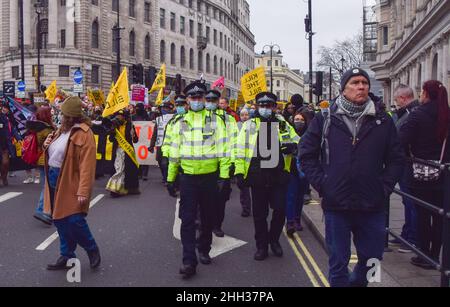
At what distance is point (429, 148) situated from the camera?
215 inches

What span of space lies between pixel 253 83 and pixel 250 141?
14.4ft

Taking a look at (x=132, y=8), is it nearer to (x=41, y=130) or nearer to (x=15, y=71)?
(x=15, y=71)

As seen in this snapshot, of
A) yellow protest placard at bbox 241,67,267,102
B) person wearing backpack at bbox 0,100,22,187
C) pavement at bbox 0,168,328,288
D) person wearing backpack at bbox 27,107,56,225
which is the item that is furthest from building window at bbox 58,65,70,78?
person wearing backpack at bbox 27,107,56,225

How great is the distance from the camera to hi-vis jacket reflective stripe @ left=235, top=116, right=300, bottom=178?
6051mm

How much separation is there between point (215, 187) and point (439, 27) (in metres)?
25.8

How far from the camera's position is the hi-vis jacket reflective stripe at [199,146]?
5672mm

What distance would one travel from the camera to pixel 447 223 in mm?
4344

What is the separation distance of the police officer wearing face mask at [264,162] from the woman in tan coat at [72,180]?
167 cm

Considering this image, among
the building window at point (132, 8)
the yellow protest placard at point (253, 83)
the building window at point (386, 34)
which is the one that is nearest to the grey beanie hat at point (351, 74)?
the yellow protest placard at point (253, 83)

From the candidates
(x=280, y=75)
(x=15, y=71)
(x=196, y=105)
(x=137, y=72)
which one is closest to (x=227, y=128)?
(x=196, y=105)

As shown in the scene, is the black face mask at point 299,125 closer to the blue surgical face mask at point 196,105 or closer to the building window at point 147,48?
the blue surgical face mask at point 196,105

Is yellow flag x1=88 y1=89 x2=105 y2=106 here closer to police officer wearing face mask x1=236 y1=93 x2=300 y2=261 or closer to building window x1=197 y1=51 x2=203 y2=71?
police officer wearing face mask x1=236 y1=93 x2=300 y2=261

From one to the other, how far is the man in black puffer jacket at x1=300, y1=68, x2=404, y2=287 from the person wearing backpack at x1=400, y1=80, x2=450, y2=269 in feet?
4.57
